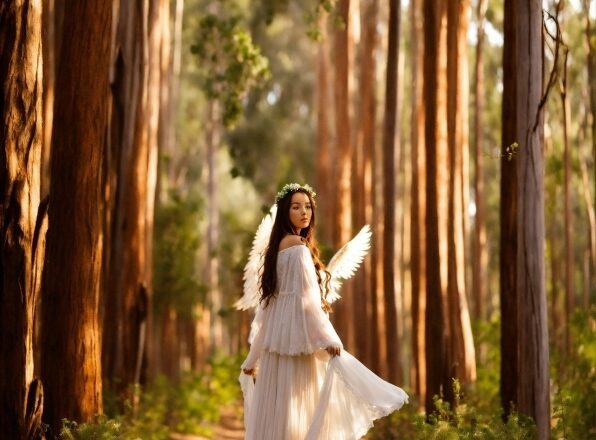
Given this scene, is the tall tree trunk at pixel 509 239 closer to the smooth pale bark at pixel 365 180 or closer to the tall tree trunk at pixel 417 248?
the tall tree trunk at pixel 417 248

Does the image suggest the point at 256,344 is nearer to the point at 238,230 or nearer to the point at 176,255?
the point at 238,230

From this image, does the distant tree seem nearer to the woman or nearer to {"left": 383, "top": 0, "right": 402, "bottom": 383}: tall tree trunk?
{"left": 383, "top": 0, "right": 402, "bottom": 383}: tall tree trunk

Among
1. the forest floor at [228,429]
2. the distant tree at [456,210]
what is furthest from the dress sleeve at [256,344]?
the forest floor at [228,429]

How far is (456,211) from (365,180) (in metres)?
9.24

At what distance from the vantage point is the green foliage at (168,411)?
23.9 ft

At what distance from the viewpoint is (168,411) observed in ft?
49.6

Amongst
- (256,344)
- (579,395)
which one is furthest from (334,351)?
(579,395)

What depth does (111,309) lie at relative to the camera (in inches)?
444

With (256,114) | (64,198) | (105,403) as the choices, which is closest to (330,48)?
(256,114)

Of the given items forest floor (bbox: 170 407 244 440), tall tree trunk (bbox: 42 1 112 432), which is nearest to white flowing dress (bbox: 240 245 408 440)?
tall tree trunk (bbox: 42 1 112 432)

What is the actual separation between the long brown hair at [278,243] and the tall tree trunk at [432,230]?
13.2 ft

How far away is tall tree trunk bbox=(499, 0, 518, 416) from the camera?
9.10 m

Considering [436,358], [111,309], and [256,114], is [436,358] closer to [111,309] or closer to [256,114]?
[111,309]

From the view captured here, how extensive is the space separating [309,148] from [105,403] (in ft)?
74.2
